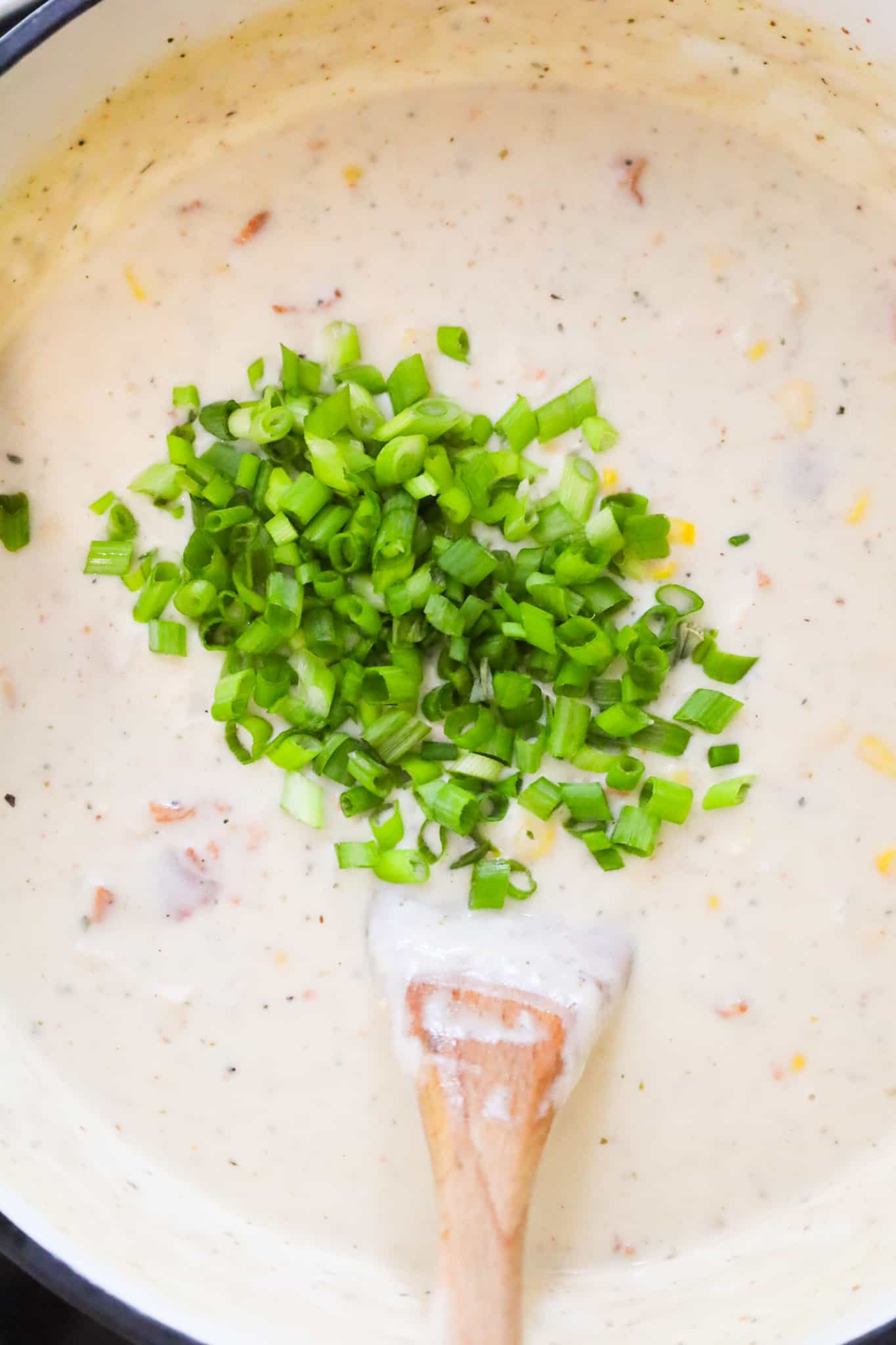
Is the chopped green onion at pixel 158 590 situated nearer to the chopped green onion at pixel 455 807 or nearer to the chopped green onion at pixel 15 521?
the chopped green onion at pixel 15 521

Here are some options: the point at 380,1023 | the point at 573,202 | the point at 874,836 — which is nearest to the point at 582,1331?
the point at 380,1023

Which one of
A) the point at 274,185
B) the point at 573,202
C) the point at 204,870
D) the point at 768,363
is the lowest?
the point at 204,870

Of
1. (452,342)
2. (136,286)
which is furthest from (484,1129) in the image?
(136,286)

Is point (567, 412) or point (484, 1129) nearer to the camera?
point (484, 1129)

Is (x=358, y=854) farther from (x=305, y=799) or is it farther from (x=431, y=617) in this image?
(x=431, y=617)

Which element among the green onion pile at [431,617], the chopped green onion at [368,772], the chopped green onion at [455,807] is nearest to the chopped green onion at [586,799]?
the green onion pile at [431,617]

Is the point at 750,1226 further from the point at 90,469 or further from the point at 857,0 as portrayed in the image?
the point at 857,0

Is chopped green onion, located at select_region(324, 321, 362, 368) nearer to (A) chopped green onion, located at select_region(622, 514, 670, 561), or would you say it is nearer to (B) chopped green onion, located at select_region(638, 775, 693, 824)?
(A) chopped green onion, located at select_region(622, 514, 670, 561)
